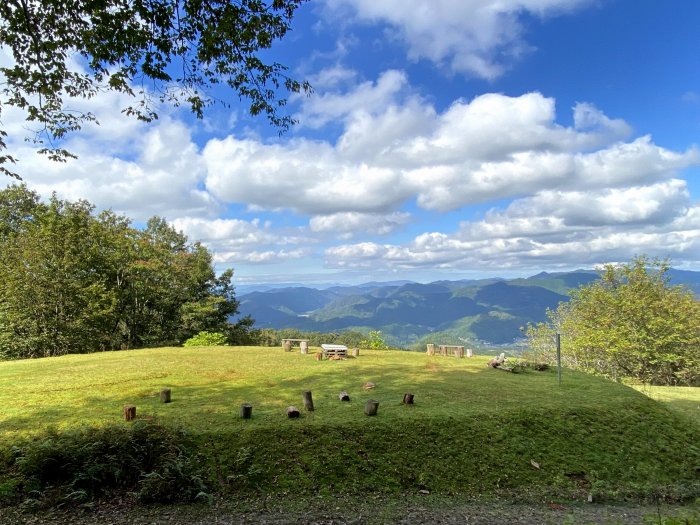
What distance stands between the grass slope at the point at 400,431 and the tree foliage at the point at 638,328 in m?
18.0

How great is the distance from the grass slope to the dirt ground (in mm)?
586

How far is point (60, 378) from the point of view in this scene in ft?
45.3

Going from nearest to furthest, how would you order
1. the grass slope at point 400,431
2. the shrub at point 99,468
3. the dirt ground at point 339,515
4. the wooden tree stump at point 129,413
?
the dirt ground at point 339,515
the shrub at point 99,468
the grass slope at point 400,431
the wooden tree stump at point 129,413

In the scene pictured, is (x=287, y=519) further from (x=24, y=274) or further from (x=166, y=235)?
(x=166, y=235)

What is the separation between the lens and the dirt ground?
265 inches

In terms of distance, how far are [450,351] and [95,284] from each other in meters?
27.2

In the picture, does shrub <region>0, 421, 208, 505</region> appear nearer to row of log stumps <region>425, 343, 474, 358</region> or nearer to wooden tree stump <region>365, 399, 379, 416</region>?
wooden tree stump <region>365, 399, 379, 416</region>

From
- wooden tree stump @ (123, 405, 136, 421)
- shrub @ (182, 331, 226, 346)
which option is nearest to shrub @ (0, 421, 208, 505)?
wooden tree stump @ (123, 405, 136, 421)

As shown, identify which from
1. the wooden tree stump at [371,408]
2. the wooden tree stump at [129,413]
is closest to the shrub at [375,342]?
the wooden tree stump at [371,408]

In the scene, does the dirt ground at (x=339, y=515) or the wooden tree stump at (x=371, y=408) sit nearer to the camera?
the dirt ground at (x=339, y=515)

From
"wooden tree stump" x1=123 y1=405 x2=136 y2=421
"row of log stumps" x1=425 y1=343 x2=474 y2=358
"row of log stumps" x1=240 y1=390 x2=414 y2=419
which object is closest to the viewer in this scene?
"wooden tree stump" x1=123 y1=405 x2=136 y2=421

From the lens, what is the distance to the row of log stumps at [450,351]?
912 inches

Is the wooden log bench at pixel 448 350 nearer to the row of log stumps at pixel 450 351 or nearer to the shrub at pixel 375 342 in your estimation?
the row of log stumps at pixel 450 351

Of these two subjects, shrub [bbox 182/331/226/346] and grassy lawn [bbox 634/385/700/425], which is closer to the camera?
grassy lawn [bbox 634/385/700/425]
